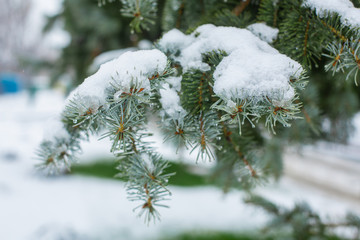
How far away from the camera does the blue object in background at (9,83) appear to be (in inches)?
559

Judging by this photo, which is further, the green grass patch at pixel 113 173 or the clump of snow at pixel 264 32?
the green grass patch at pixel 113 173

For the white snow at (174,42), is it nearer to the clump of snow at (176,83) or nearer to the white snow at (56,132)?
the clump of snow at (176,83)

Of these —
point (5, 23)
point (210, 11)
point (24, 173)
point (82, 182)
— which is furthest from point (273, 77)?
point (5, 23)

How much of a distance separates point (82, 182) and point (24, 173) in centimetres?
93

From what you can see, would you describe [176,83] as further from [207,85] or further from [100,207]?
[100,207]

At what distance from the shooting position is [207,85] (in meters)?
0.57

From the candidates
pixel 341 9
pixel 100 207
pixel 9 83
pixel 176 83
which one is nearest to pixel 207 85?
pixel 176 83

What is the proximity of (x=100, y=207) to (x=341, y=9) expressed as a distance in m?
3.34

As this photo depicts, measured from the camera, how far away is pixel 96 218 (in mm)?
3033

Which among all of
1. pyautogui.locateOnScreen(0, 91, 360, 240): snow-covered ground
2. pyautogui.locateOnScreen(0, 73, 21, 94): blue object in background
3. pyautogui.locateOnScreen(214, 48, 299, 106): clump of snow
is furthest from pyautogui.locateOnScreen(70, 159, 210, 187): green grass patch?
pyautogui.locateOnScreen(0, 73, 21, 94): blue object in background

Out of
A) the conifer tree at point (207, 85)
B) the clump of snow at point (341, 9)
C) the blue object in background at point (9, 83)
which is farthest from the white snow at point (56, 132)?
the blue object in background at point (9, 83)

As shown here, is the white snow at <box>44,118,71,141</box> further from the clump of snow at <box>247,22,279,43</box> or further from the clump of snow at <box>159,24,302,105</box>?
the clump of snow at <box>247,22,279,43</box>

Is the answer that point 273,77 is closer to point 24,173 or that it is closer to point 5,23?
point 24,173

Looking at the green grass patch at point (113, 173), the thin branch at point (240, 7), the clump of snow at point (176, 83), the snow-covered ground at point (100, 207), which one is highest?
the thin branch at point (240, 7)
